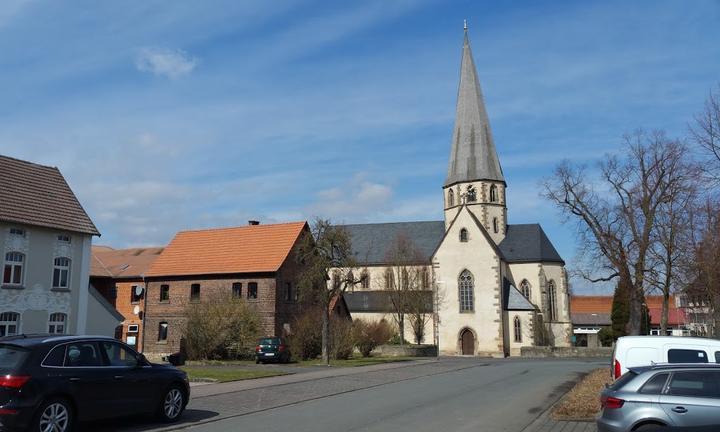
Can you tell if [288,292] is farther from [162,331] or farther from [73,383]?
[73,383]

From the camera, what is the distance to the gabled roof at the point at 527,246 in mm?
59094

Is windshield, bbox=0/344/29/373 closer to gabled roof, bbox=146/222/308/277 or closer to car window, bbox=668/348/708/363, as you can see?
car window, bbox=668/348/708/363

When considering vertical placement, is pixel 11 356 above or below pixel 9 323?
below

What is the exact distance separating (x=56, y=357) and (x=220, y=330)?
76.7ft

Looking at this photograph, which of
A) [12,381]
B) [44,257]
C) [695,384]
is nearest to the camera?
[695,384]

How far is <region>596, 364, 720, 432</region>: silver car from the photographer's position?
27.0 feet

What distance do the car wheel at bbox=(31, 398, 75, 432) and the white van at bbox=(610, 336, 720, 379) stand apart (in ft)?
32.6

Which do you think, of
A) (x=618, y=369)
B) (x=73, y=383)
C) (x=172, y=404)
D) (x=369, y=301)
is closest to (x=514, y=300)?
(x=369, y=301)

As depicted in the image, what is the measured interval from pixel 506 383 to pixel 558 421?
9.82 meters

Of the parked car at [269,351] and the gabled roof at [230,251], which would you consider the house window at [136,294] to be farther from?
the parked car at [269,351]

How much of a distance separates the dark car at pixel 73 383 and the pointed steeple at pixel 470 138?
174ft

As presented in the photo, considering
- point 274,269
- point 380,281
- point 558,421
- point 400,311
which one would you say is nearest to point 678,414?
point 558,421

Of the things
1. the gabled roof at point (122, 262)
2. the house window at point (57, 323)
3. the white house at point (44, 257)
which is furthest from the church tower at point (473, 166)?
the house window at point (57, 323)

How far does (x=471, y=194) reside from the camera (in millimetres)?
62000
